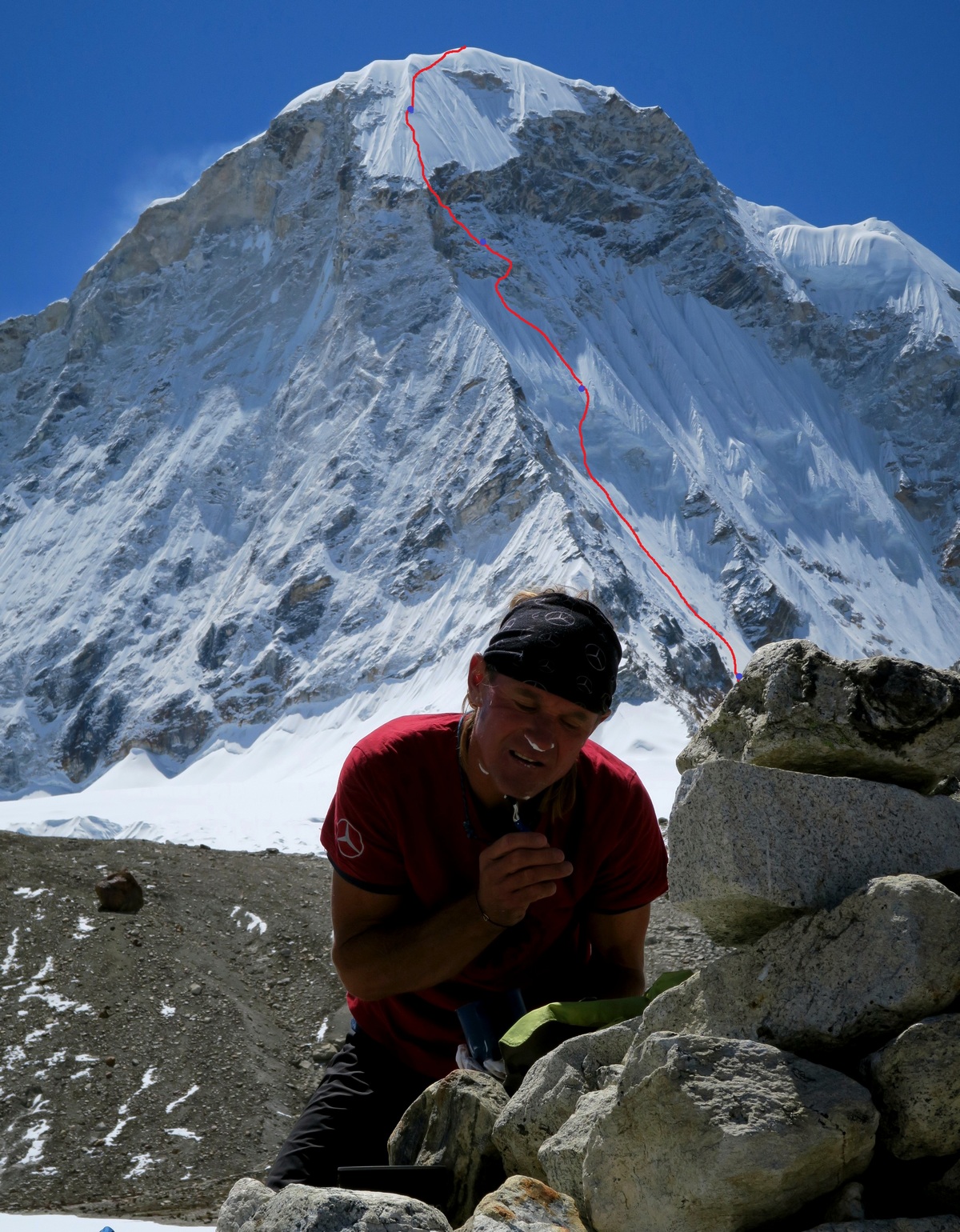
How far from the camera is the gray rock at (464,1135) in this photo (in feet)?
9.05

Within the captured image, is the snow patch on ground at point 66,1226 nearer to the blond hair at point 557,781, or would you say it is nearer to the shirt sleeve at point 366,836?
the shirt sleeve at point 366,836

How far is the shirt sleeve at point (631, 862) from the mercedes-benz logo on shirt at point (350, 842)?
706mm

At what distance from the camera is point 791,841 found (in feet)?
8.15

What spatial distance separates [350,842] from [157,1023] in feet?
26.9

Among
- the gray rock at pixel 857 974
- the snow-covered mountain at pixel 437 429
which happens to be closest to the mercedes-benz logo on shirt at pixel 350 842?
the gray rock at pixel 857 974

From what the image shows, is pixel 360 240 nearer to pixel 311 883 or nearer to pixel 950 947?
pixel 311 883

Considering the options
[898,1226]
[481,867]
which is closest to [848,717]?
[481,867]

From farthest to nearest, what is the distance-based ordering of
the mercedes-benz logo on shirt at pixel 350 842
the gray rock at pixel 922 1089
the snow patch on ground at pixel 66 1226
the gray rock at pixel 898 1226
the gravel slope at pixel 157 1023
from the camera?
the gravel slope at pixel 157 1023, the snow patch on ground at pixel 66 1226, the mercedes-benz logo on shirt at pixel 350 842, the gray rock at pixel 922 1089, the gray rock at pixel 898 1226

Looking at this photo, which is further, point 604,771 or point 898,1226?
point 604,771

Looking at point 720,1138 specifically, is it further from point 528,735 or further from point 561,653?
point 561,653

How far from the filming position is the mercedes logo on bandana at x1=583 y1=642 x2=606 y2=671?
2729 mm

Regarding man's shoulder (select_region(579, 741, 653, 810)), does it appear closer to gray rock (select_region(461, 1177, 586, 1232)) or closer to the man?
the man

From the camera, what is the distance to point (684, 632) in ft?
150

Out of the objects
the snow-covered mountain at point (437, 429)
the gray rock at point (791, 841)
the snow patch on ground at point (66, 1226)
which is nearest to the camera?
the gray rock at point (791, 841)
